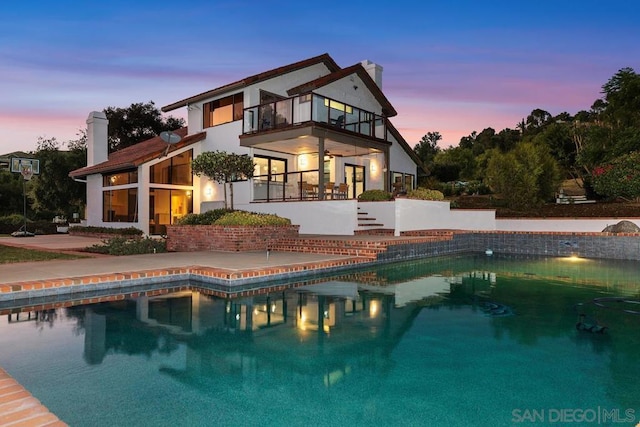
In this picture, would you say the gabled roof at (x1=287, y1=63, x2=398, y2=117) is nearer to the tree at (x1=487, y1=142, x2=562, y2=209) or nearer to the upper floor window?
the upper floor window

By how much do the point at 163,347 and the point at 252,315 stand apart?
5.16 feet

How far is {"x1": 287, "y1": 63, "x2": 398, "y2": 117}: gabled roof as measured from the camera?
18.0 m

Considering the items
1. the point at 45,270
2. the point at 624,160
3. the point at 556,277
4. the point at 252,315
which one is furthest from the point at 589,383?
the point at 624,160

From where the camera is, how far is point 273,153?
19391mm

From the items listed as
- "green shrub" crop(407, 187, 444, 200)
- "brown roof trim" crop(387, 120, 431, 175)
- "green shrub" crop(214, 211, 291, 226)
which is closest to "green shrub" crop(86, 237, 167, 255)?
"green shrub" crop(214, 211, 291, 226)

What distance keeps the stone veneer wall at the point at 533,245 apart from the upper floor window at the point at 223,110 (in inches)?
411

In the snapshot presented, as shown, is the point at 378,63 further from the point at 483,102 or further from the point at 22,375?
the point at 22,375

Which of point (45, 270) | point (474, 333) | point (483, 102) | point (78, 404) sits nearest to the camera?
point (78, 404)

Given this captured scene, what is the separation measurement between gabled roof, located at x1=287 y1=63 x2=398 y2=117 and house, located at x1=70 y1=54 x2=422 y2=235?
2.2 inches

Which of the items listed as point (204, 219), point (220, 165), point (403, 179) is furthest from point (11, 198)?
point (403, 179)

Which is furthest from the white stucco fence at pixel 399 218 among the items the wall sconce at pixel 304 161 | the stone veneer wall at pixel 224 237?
the wall sconce at pixel 304 161

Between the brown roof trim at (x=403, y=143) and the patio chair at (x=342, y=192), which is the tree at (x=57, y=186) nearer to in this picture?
the patio chair at (x=342, y=192)

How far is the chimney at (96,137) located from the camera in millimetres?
21859

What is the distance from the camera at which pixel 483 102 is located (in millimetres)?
27906
